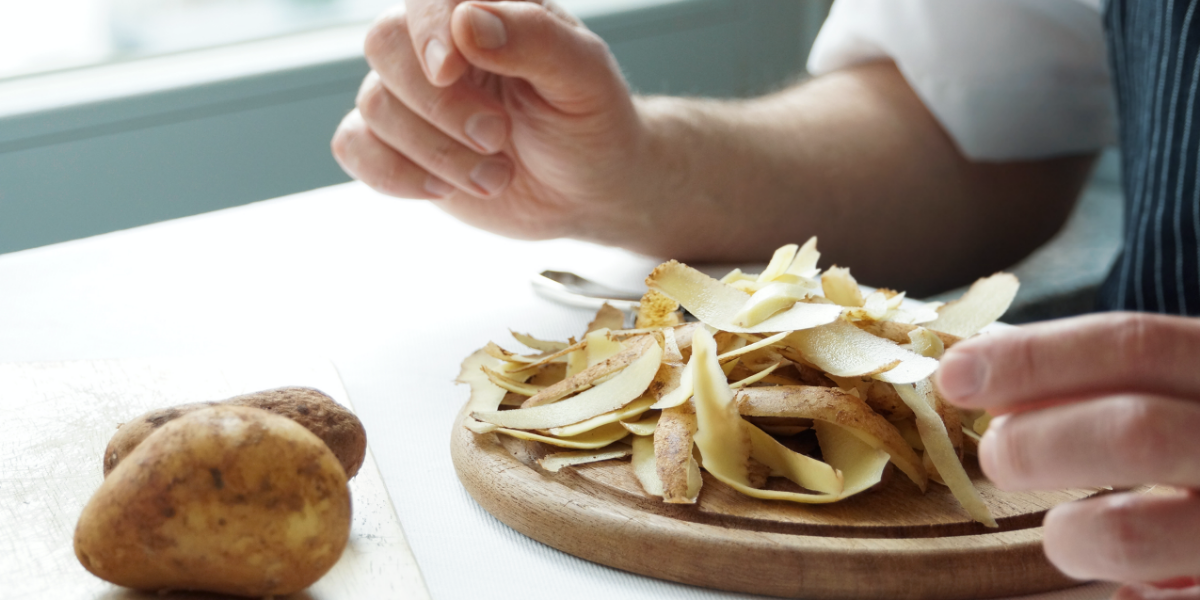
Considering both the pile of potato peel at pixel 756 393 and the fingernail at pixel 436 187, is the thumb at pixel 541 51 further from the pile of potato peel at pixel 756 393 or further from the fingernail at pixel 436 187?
the pile of potato peel at pixel 756 393

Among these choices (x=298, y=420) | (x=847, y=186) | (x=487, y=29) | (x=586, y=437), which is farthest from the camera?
(x=847, y=186)

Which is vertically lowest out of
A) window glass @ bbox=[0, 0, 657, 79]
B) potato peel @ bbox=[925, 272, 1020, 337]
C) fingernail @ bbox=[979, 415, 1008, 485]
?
window glass @ bbox=[0, 0, 657, 79]

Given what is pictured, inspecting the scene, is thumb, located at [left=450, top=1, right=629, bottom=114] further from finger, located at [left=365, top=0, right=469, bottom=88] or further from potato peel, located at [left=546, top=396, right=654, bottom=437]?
potato peel, located at [left=546, top=396, right=654, bottom=437]

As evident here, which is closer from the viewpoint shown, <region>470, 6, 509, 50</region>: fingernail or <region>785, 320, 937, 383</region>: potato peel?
<region>785, 320, 937, 383</region>: potato peel

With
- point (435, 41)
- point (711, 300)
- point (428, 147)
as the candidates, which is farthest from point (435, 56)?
point (711, 300)

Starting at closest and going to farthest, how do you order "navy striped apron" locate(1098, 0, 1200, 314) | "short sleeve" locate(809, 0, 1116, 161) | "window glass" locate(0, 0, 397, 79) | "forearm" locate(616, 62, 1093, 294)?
1. "navy striped apron" locate(1098, 0, 1200, 314)
2. "forearm" locate(616, 62, 1093, 294)
3. "short sleeve" locate(809, 0, 1116, 161)
4. "window glass" locate(0, 0, 397, 79)

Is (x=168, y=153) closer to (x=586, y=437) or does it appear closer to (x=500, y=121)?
(x=500, y=121)

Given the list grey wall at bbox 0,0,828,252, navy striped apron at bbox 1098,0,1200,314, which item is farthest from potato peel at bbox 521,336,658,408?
grey wall at bbox 0,0,828,252
